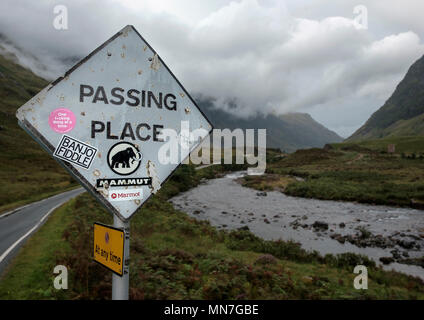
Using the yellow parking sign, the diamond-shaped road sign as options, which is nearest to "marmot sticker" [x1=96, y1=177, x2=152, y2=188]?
the diamond-shaped road sign

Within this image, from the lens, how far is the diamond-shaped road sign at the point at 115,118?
1.73 m

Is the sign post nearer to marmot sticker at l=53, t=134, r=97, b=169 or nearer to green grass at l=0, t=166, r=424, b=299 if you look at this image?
marmot sticker at l=53, t=134, r=97, b=169

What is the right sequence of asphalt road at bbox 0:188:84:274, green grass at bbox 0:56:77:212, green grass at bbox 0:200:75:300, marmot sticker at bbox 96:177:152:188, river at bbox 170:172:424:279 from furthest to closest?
green grass at bbox 0:56:77:212 < river at bbox 170:172:424:279 < asphalt road at bbox 0:188:84:274 < green grass at bbox 0:200:75:300 < marmot sticker at bbox 96:177:152:188

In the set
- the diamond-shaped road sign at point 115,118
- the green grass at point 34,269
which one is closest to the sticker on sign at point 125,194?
the diamond-shaped road sign at point 115,118

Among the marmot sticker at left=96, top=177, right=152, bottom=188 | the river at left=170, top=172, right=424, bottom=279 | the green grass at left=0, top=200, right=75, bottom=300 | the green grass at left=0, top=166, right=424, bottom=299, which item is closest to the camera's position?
the marmot sticker at left=96, top=177, right=152, bottom=188

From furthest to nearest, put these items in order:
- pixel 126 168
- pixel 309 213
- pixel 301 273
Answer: pixel 309 213 < pixel 301 273 < pixel 126 168

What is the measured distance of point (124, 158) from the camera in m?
1.91

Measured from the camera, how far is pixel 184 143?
7.20 feet

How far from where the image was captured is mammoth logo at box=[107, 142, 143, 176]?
1.87m

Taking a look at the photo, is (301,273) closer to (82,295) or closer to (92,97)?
(82,295)
